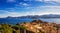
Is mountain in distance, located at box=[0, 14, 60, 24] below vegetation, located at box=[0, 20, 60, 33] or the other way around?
the other way around

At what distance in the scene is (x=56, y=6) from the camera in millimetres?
1953

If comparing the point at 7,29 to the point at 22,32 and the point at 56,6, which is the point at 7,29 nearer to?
the point at 22,32

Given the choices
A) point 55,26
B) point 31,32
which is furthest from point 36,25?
point 55,26

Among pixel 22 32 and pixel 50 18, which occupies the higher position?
pixel 50 18

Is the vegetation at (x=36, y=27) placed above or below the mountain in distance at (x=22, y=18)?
below

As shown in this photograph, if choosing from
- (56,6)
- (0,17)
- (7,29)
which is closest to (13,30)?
(7,29)

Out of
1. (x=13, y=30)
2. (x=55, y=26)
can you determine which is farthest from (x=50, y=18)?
(x=13, y=30)

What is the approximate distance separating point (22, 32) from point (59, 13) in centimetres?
55

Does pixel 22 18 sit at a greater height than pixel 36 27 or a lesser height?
greater

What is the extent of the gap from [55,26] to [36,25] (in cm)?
25

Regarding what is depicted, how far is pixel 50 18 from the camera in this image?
1.97 meters

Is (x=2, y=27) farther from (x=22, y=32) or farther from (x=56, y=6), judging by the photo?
(x=56, y=6)

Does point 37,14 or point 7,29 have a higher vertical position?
point 37,14

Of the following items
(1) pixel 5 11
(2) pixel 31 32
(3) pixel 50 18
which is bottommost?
(2) pixel 31 32
